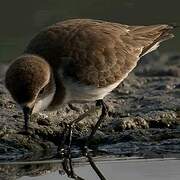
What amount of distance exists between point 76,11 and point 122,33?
4.82 meters

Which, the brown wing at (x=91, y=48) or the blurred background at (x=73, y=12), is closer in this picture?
the brown wing at (x=91, y=48)

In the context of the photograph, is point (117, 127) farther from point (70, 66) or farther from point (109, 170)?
point (109, 170)

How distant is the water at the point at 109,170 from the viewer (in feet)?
26.3

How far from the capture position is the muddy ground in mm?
8922

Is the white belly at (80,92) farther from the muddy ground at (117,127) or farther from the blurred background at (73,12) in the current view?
the blurred background at (73,12)

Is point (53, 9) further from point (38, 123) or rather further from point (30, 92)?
point (30, 92)

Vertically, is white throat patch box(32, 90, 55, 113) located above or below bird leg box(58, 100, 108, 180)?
above

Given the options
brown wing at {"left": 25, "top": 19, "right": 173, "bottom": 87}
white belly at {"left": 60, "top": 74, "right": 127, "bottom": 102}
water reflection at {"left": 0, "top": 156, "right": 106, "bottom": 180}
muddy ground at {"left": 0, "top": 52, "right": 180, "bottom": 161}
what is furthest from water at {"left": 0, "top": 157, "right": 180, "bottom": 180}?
brown wing at {"left": 25, "top": 19, "right": 173, "bottom": 87}

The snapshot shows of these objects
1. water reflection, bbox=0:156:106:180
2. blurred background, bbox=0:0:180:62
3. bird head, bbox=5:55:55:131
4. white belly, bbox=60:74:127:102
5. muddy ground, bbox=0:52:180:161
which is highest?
bird head, bbox=5:55:55:131

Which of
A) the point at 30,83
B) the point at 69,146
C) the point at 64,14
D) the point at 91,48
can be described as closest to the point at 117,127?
the point at 69,146

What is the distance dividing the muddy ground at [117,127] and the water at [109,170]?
0.26 meters

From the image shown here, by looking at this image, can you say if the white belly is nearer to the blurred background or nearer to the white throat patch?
the white throat patch

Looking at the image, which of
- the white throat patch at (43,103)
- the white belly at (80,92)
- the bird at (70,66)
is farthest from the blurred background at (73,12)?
the white throat patch at (43,103)

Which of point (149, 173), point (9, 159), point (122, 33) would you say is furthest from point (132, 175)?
point (122, 33)
